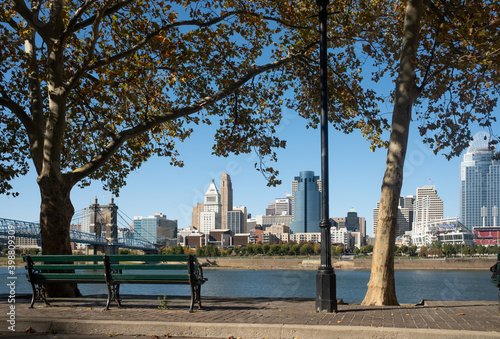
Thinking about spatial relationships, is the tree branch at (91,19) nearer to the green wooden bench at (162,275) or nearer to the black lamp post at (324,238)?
the black lamp post at (324,238)

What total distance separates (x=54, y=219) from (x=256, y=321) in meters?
4.97

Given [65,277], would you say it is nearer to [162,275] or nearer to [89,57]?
[162,275]

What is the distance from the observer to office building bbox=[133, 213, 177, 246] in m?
153

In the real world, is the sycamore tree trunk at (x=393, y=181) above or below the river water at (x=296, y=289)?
above

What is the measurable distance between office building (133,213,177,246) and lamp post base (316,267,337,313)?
137 m

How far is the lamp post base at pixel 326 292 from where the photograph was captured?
294 inches

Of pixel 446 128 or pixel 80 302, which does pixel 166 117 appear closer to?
pixel 80 302

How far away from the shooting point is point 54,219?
31.1ft

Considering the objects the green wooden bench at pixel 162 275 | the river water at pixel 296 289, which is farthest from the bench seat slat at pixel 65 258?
the river water at pixel 296 289

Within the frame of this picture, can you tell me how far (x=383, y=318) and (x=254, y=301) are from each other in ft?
9.30

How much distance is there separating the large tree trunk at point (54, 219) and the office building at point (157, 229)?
134 meters

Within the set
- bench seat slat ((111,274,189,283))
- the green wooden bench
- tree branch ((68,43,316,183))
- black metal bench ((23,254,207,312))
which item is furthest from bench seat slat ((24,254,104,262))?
tree branch ((68,43,316,183))

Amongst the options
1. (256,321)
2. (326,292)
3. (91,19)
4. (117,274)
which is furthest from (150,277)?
(91,19)

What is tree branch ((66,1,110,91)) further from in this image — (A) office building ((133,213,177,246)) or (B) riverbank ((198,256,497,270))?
(A) office building ((133,213,177,246))
